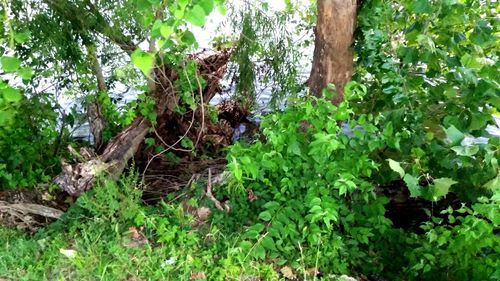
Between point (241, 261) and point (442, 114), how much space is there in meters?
1.52

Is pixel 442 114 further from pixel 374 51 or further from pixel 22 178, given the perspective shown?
pixel 22 178

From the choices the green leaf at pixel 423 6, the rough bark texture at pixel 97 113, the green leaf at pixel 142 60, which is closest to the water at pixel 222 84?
the rough bark texture at pixel 97 113

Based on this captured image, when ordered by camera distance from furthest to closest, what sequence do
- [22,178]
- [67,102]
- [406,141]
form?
[67,102], [22,178], [406,141]

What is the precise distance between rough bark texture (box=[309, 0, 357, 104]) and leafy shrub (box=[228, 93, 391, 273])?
335 millimetres

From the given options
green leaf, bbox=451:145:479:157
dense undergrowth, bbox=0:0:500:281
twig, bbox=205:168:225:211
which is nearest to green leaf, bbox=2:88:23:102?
dense undergrowth, bbox=0:0:500:281

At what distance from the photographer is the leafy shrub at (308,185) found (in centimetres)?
241

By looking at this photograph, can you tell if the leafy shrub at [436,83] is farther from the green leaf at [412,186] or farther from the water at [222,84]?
the water at [222,84]

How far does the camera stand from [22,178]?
12.1 ft

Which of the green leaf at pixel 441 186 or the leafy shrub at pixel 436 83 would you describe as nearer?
the green leaf at pixel 441 186

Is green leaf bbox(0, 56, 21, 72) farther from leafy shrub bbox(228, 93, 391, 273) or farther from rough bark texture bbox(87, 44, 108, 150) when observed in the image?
rough bark texture bbox(87, 44, 108, 150)

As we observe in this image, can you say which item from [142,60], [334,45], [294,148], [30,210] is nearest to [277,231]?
[294,148]

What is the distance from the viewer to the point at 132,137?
12.9 ft

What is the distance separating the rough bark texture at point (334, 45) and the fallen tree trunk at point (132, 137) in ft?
2.99

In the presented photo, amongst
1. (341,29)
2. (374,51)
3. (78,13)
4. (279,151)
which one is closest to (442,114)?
(374,51)
